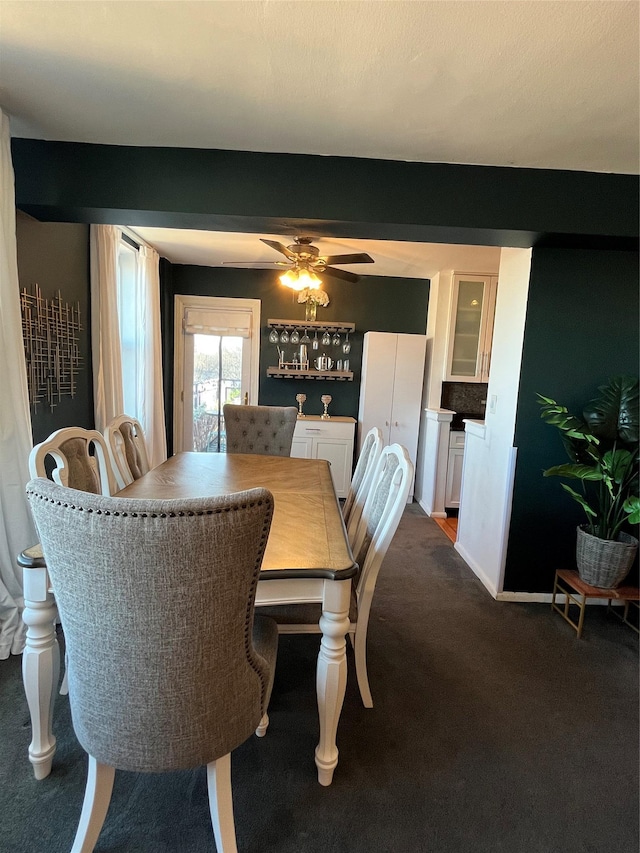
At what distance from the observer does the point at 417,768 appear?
5.21 ft

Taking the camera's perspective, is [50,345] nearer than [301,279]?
Yes

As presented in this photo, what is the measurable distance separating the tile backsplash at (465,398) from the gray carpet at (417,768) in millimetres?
2804

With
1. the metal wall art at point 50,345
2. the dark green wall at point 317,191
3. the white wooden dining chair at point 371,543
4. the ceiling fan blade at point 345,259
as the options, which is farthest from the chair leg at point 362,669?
the ceiling fan blade at point 345,259

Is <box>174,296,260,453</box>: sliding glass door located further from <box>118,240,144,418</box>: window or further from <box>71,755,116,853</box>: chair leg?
<box>71,755,116,853</box>: chair leg

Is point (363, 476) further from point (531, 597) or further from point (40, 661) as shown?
point (40, 661)

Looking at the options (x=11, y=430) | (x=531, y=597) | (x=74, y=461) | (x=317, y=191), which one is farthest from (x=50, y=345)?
(x=531, y=597)

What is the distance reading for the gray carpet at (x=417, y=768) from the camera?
4.41 feet

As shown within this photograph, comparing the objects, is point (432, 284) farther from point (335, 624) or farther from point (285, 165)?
point (335, 624)

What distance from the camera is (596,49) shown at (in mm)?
1450

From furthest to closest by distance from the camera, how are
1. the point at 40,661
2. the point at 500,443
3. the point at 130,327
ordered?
the point at 130,327
the point at 500,443
the point at 40,661

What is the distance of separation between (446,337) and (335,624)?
3.63 metres

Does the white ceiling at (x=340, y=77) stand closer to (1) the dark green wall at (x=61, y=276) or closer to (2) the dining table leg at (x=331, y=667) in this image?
(1) the dark green wall at (x=61, y=276)

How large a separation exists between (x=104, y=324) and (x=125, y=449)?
1.18m

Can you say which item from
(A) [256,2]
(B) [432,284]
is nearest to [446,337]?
(B) [432,284]
